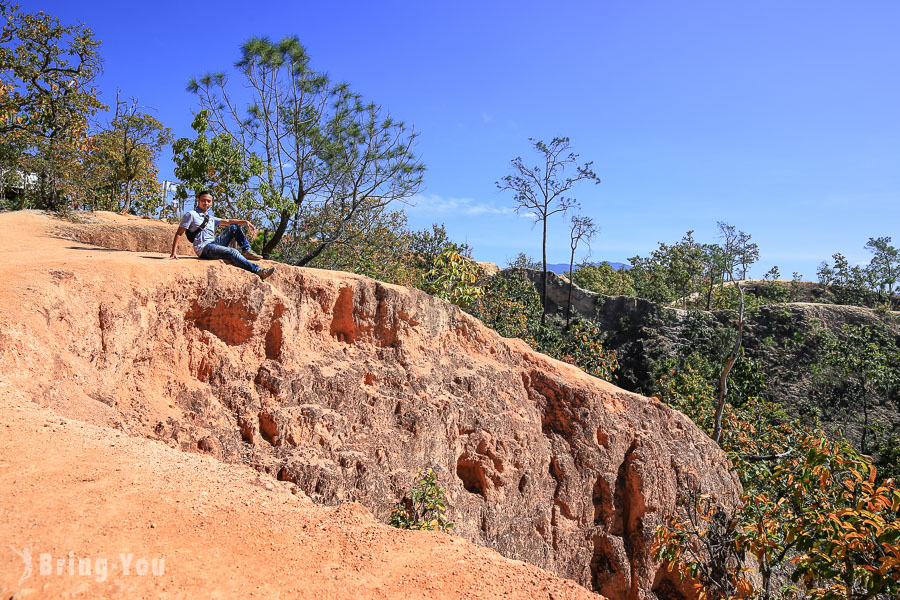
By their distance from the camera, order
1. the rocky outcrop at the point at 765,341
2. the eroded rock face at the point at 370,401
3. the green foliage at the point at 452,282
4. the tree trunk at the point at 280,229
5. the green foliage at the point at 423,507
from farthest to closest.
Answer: the rocky outcrop at the point at 765,341 → the tree trunk at the point at 280,229 → the green foliage at the point at 452,282 → the green foliage at the point at 423,507 → the eroded rock face at the point at 370,401

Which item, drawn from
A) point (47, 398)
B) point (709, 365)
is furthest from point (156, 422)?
point (709, 365)

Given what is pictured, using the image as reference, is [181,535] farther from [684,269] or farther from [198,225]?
[684,269]

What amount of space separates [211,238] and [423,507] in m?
3.67

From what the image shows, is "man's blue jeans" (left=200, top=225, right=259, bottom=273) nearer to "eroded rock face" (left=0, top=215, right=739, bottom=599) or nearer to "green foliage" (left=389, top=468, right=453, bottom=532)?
"eroded rock face" (left=0, top=215, right=739, bottom=599)

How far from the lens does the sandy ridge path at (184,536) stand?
98.7 inches

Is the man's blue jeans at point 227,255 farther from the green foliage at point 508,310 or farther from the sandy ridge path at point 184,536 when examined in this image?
the green foliage at point 508,310

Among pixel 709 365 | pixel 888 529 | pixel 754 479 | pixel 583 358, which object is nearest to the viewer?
pixel 888 529

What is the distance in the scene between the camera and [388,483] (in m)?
5.52

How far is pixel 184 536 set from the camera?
281cm

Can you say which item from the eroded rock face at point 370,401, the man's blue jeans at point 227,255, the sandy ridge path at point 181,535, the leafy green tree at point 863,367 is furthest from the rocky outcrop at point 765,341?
the sandy ridge path at point 181,535

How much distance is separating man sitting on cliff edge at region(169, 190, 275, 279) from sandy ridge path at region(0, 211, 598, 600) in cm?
193

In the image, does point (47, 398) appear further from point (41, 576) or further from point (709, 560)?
point (709, 560)

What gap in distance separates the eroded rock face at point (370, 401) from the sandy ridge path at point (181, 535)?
2.24 feet

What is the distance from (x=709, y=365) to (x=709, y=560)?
38.1 feet
